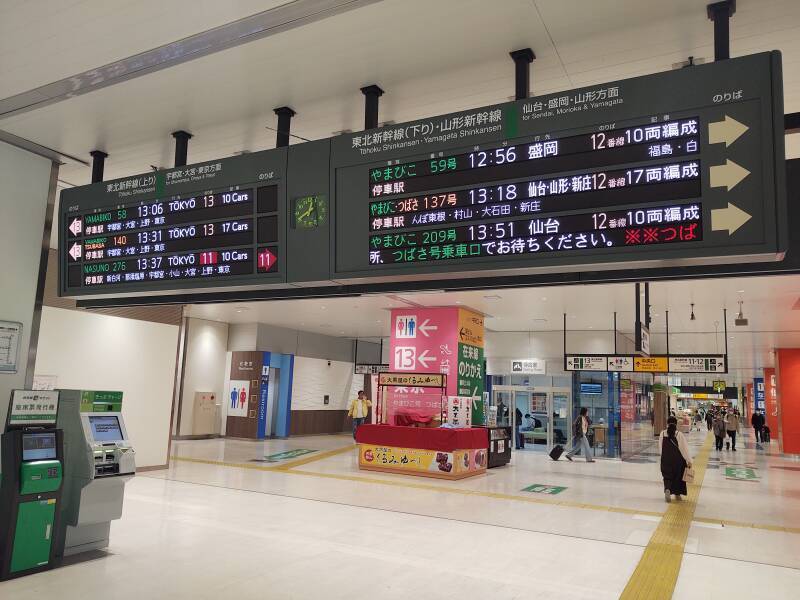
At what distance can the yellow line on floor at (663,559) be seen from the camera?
4.93 metres

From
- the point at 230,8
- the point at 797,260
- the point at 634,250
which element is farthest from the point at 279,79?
the point at 797,260

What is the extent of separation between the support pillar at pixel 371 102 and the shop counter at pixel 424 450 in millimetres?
7976

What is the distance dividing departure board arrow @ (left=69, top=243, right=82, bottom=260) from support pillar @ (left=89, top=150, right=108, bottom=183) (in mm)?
863

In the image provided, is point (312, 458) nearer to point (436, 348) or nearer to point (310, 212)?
point (436, 348)

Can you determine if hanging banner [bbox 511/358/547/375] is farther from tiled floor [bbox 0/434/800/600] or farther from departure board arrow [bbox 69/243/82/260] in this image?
departure board arrow [bbox 69/243/82/260]

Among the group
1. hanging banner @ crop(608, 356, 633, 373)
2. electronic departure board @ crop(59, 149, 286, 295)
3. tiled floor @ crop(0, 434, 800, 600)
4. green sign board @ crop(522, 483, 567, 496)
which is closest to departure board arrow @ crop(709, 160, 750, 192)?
electronic departure board @ crop(59, 149, 286, 295)

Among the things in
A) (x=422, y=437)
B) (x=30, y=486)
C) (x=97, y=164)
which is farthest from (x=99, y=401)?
(x=422, y=437)

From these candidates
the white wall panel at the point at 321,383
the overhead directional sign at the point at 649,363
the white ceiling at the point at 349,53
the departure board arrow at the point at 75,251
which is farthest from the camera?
the white wall panel at the point at 321,383

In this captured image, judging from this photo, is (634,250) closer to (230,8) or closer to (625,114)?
(625,114)

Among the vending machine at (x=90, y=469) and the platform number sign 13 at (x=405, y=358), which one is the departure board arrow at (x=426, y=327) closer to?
the platform number sign 13 at (x=405, y=358)

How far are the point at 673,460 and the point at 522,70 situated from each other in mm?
7850

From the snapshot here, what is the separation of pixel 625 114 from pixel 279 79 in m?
2.25

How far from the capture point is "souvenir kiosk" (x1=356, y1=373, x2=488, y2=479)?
440 inches

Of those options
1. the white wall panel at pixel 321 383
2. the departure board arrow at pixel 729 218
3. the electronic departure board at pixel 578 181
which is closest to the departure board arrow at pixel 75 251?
the electronic departure board at pixel 578 181
